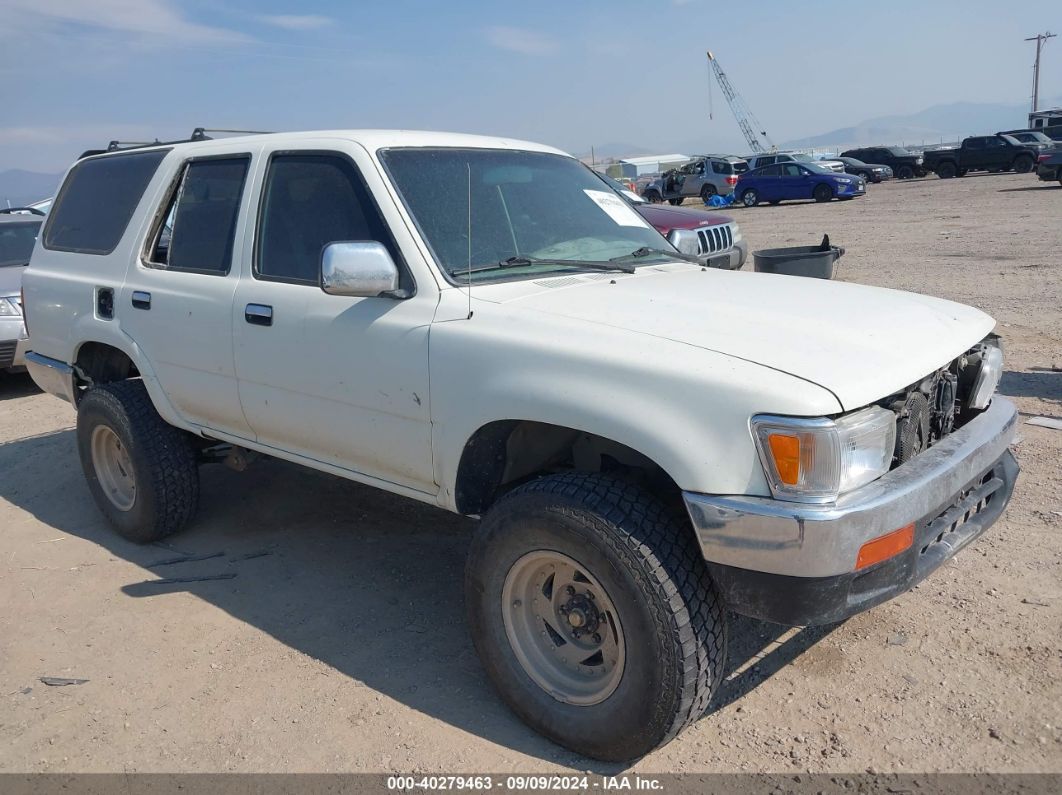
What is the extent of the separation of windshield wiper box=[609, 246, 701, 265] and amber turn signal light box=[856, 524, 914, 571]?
5.71ft

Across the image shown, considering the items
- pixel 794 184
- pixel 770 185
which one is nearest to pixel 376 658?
pixel 794 184

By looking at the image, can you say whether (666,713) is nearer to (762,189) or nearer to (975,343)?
(975,343)

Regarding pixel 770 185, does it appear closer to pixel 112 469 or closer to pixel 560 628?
pixel 112 469

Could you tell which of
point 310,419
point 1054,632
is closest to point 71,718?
point 310,419

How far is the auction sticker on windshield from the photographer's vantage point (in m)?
4.20

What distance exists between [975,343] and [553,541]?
5.49 feet

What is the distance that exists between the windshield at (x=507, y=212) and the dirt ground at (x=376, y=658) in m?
1.60

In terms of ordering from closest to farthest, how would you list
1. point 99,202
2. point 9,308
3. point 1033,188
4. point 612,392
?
1. point 612,392
2. point 99,202
3. point 9,308
4. point 1033,188

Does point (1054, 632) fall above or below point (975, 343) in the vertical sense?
below

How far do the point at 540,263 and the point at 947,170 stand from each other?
38.1 metres

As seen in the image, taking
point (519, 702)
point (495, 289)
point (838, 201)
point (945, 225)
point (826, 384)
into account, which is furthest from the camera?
point (838, 201)

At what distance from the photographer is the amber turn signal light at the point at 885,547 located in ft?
8.18

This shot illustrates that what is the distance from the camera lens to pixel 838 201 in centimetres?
2984

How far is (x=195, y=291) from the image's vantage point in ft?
13.7
